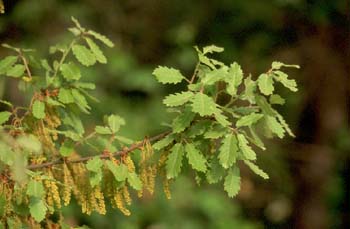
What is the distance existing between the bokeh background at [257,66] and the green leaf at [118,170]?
3.07 m

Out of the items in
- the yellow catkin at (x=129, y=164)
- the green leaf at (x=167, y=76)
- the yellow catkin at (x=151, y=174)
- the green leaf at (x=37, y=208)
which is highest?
the green leaf at (x=167, y=76)

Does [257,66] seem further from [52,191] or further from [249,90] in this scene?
[52,191]

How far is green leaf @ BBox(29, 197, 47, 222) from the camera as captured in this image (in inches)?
76.9

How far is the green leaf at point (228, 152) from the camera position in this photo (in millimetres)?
1967

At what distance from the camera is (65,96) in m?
2.32

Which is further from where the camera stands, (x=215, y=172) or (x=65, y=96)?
(x=65, y=96)

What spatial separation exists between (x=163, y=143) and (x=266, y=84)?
0.32 metres

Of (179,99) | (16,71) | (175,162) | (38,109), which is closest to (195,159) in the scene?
(175,162)

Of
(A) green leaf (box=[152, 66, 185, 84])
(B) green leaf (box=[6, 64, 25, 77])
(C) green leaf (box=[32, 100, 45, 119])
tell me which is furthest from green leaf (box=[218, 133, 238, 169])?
(B) green leaf (box=[6, 64, 25, 77])

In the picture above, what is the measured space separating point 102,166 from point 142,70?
3776 millimetres

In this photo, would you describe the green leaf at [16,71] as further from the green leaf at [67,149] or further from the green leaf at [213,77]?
the green leaf at [213,77]

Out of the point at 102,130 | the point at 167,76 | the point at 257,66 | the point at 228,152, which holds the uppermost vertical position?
the point at 257,66

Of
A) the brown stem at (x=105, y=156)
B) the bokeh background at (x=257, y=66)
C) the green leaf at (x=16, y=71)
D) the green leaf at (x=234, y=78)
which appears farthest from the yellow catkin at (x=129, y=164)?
the bokeh background at (x=257, y=66)

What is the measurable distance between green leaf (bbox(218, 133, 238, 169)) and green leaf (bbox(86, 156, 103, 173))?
13.5 inches
